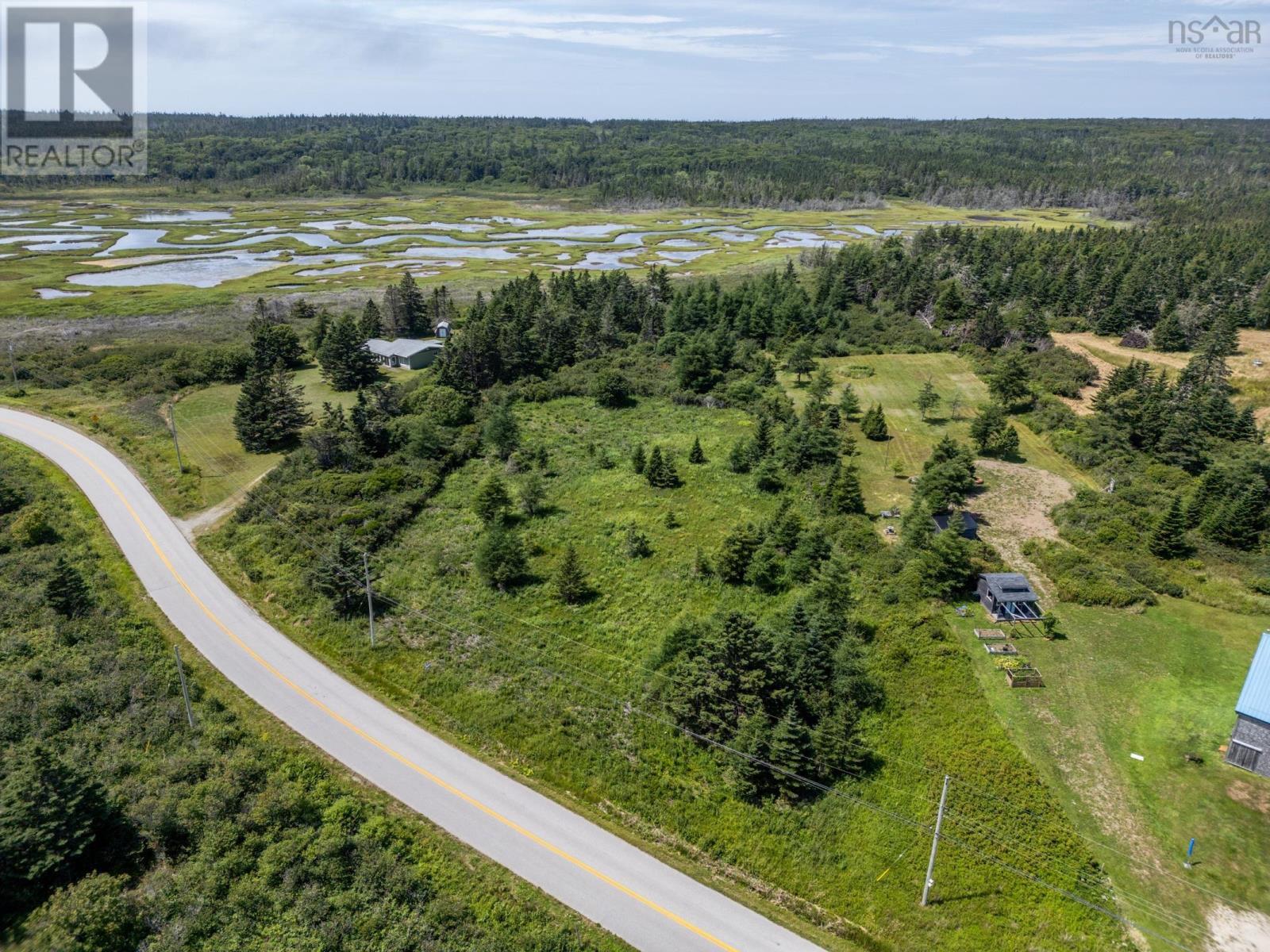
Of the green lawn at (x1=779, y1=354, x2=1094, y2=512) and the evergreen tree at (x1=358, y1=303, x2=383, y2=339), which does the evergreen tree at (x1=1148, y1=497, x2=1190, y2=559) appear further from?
the evergreen tree at (x1=358, y1=303, x2=383, y2=339)

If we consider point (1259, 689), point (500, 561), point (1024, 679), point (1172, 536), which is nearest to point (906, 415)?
point (1172, 536)

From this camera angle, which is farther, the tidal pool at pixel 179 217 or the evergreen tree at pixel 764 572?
the tidal pool at pixel 179 217

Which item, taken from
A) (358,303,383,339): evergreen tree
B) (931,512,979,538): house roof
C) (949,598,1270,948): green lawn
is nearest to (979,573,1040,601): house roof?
(949,598,1270,948): green lawn

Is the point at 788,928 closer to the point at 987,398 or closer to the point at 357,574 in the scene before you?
the point at 357,574

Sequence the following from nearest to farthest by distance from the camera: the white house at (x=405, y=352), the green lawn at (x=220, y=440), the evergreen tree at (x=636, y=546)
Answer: the evergreen tree at (x=636, y=546)
the green lawn at (x=220, y=440)
the white house at (x=405, y=352)

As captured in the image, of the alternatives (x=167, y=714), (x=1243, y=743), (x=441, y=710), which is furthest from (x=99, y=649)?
(x=1243, y=743)

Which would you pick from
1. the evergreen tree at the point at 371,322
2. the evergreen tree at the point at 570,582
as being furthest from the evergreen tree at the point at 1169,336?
the evergreen tree at the point at 371,322

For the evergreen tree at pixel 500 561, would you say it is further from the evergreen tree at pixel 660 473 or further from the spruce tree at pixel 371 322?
the spruce tree at pixel 371 322

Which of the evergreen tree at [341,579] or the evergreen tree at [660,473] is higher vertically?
the evergreen tree at [660,473]
